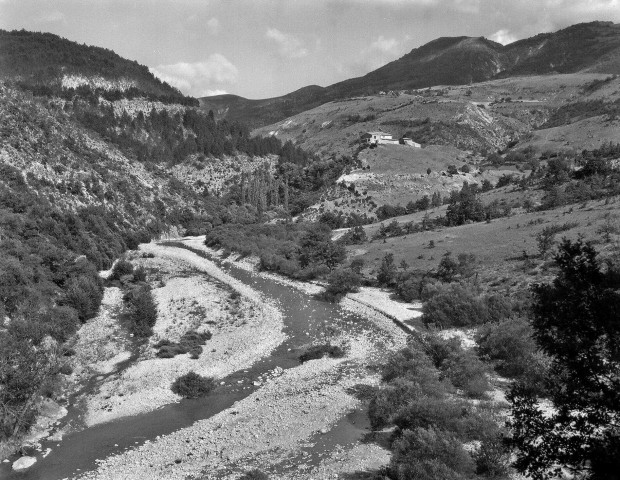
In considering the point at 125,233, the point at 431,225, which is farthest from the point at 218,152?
the point at 431,225

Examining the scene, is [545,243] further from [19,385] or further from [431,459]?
[19,385]

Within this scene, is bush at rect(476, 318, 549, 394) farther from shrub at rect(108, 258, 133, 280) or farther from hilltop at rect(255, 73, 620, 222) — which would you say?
hilltop at rect(255, 73, 620, 222)

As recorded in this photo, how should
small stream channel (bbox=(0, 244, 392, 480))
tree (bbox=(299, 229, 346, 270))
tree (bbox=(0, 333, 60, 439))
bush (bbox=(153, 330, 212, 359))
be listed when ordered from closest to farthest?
small stream channel (bbox=(0, 244, 392, 480))
tree (bbox=(0, 333, 60, 439))
bush (bbox=(153, 330, 212, 359))
tree (bbox=(299, 229, 346, 270))

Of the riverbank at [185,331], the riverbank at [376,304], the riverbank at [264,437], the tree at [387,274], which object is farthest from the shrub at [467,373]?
the tree at [387,274]

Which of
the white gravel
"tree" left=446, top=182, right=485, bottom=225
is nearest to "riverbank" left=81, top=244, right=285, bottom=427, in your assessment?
the white gravel

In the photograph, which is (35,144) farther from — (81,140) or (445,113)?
(445,113)

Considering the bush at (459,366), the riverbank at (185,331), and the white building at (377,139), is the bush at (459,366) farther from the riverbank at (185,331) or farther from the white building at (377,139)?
the white building at (377,139)
